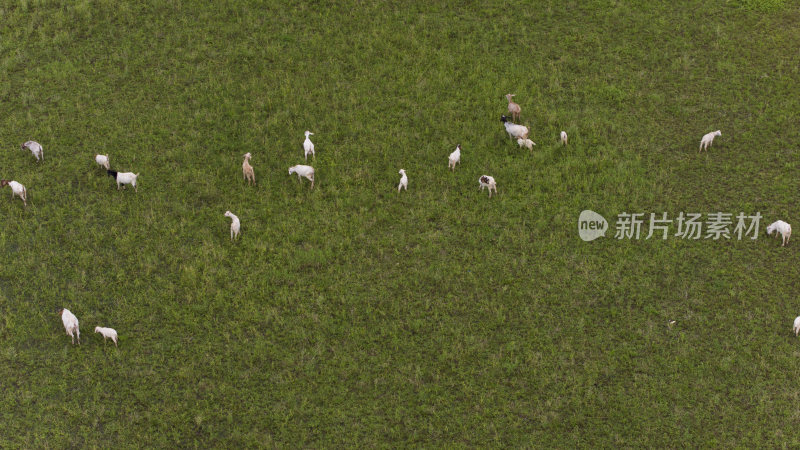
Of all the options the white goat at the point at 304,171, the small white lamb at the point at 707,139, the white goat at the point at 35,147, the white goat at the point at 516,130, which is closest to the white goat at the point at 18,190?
the white goat at the point at 35,147

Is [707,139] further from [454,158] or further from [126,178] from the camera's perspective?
[126,178]

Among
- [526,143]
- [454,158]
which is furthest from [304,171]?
[526,143]

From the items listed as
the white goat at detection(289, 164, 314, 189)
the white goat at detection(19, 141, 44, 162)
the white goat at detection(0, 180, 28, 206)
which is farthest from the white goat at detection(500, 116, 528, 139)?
the white goat at detection(0, 180, 28, 206)

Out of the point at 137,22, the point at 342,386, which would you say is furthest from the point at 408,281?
the point at 137,22

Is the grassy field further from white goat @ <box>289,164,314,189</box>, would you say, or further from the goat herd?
white goat @ <box>289,164,314,189</box>

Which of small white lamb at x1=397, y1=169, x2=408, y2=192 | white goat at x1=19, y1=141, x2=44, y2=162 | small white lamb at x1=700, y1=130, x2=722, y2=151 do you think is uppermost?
small white lamb at x1=700, y1=130, x2=722, y2=151

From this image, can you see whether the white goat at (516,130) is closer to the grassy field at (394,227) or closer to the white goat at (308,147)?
the grassy field at (394,227)
